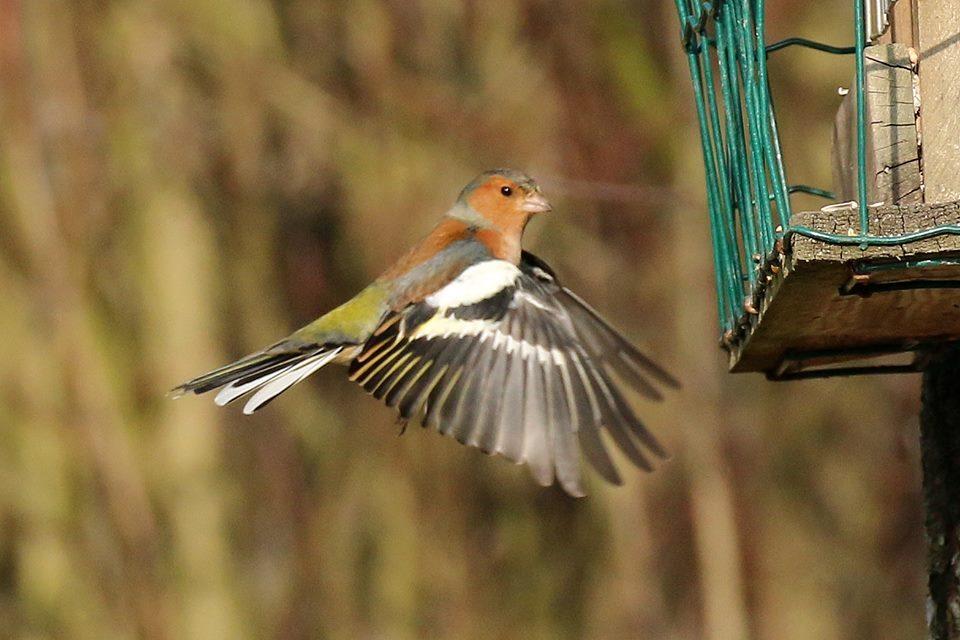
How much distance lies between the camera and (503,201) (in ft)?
13.4

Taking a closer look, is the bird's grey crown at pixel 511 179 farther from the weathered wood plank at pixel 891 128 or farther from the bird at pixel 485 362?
the weathered wood plank at pixel 891 128

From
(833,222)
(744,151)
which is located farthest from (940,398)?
(833,222)

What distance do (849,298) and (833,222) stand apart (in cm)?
25

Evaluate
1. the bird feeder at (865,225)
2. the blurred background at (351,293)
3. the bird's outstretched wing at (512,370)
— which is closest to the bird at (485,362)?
the bird's outstretched wing at (512,370)

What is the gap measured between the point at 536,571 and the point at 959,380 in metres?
3.28

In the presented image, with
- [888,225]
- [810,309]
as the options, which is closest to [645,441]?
[810,309]

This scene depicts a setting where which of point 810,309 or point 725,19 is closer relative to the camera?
point 810,309

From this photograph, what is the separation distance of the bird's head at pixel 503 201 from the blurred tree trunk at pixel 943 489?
4.37ft

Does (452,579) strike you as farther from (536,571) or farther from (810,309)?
(810,309)

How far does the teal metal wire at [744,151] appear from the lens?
2299mm

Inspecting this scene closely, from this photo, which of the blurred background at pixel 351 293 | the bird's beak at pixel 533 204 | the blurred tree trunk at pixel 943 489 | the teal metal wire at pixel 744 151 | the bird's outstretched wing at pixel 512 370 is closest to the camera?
the teal metal wire at pixel 744 151

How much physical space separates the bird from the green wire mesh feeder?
40 centimetres

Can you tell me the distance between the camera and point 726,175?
9.65 ft

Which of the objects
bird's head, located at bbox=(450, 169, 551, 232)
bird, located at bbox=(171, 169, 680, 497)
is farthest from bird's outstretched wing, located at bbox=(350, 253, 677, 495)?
bird's head, located at bbox=(450, 169, 551, 232)
